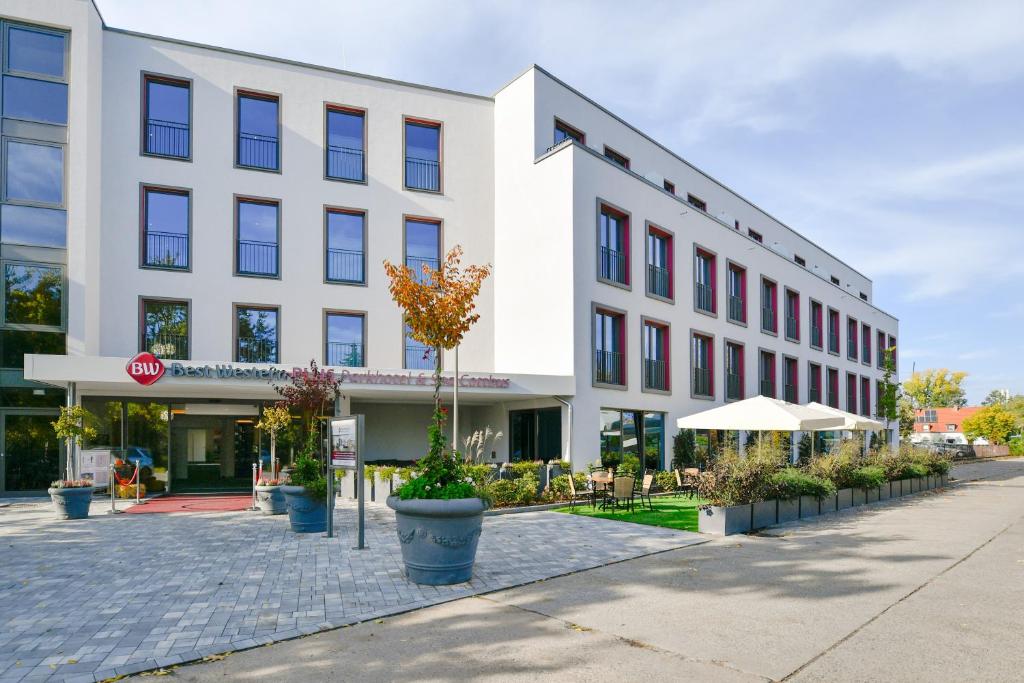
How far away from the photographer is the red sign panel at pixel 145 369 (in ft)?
48.6

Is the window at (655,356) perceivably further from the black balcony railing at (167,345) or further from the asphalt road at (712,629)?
the black balcony railing at (167,345)

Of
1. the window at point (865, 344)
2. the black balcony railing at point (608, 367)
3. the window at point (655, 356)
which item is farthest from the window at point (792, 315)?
the black balcony railing at point (608, 367)

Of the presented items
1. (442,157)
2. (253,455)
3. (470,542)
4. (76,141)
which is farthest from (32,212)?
(470,542)

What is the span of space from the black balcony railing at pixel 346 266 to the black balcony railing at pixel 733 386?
13.2m

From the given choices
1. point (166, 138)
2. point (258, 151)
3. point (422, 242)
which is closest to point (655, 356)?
point (422, 242)

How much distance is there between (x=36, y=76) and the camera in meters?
18.2

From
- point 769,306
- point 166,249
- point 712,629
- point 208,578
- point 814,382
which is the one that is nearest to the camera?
point 712,629

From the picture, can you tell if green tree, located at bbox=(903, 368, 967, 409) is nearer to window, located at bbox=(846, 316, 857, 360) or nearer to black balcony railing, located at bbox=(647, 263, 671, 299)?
window, located at bbox=(846, 316, 857, 360)

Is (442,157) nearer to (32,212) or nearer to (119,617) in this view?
(32,212)

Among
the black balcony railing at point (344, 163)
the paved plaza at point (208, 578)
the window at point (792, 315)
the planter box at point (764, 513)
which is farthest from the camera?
the window at point (792, 315)

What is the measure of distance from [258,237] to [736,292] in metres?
17.0

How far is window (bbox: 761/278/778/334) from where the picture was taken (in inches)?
1094

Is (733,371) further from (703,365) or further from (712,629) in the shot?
(712,629)

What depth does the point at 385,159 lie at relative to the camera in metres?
21.3
